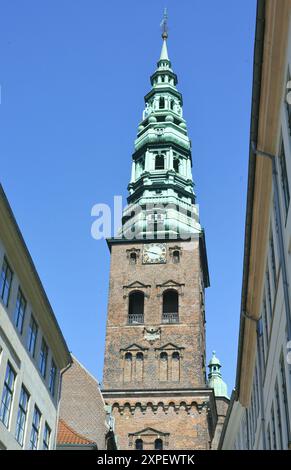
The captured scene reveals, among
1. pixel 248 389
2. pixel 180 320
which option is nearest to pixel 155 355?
pixel 180 320

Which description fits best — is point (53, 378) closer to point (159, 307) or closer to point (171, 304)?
point (159, 307)

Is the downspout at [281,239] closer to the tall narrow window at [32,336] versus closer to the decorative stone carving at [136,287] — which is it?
the tall narrow window at [32,336]

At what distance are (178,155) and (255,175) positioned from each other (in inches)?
1656

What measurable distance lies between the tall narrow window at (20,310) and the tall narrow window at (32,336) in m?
0.85

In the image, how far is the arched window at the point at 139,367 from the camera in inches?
1844

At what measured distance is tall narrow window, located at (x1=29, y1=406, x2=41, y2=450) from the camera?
75.3 ft

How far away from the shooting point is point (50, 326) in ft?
81.9

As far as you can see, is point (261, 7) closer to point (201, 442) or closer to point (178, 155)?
point (201, 442)

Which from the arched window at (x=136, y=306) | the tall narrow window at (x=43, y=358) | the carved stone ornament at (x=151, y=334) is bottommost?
the tall narrow window at (x=43, y=358)

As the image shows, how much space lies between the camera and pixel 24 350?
21766 millimetres

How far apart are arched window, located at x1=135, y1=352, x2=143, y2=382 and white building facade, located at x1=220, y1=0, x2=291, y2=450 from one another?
2408 cm

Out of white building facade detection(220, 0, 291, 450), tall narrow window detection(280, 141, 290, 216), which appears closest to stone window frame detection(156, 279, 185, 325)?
white building facade detection(220, 0, 291, 450)

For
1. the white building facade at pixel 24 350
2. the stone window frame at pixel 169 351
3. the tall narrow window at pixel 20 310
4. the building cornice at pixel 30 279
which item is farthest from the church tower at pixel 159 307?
the tall narrow window at pixel 20 310

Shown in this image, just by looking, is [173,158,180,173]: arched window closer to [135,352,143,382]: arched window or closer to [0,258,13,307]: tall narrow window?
[135,352,143,382]: arched window
